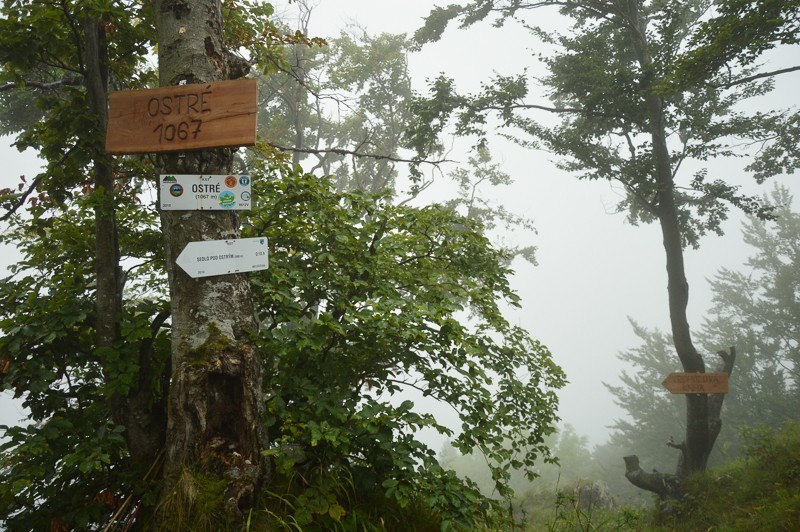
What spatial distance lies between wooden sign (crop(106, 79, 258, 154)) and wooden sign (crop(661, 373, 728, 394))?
7633 millimetres

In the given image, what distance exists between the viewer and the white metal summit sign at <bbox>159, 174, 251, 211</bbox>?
2.39 metres

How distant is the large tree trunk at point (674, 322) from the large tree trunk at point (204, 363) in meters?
7.21

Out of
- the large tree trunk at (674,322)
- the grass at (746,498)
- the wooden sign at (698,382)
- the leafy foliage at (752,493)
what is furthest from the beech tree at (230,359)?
the large tree trunk at (674,322)

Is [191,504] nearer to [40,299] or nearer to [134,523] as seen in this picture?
[134,523]

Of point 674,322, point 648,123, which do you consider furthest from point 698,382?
point 648,123

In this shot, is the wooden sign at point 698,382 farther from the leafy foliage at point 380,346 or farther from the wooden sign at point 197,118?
the wooden sign at point 197,118

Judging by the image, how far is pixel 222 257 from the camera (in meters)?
2.38

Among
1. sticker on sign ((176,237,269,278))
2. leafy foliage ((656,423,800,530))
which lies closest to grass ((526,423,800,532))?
leafy foliage ((656,423,800,530))

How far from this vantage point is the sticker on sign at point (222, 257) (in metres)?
2.32

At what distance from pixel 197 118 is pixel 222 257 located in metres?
0.80

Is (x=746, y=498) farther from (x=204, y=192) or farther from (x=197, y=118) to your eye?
(x=197, y=118)

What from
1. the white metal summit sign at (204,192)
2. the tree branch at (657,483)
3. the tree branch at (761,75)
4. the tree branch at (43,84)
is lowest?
the tree branch at (657,483)

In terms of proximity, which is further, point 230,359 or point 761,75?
point 761,75

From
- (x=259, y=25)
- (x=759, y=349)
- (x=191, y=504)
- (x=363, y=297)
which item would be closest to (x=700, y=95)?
(x=259, y=25)
